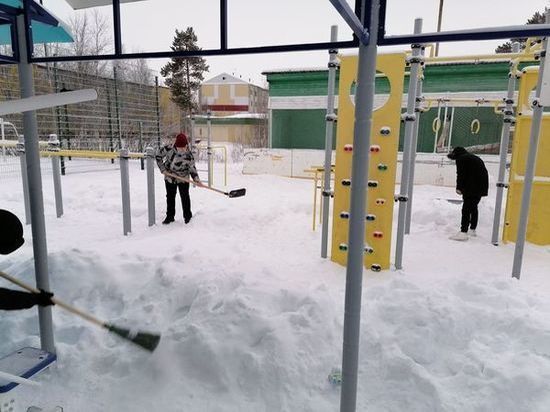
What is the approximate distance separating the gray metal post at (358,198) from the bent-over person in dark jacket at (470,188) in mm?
4527

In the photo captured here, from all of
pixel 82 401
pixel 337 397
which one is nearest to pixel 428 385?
pixel 337 397

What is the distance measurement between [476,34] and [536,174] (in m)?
4.94

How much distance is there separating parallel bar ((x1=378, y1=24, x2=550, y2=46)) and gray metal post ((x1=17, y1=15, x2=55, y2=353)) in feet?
7.34

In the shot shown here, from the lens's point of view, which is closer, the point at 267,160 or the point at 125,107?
the point at 267,160

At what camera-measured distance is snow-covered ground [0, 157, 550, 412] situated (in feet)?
8.58

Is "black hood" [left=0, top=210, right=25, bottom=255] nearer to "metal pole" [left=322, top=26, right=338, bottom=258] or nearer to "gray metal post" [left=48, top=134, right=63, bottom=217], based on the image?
"metal pole" [left=322, top=26, right=338, bottom=258]

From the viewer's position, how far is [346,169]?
4664mm

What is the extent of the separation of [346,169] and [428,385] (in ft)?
8.54

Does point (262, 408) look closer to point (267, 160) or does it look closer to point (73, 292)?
point (73, 292)

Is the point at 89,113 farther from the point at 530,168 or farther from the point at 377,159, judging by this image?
the point at 530,168

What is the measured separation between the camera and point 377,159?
→ 4492mm

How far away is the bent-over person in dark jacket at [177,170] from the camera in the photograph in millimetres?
6742

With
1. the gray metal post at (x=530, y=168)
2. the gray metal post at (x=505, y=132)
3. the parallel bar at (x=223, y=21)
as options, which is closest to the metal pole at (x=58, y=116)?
the gray metal post at (x=505, y=132)

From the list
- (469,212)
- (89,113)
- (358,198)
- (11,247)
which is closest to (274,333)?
(358,198)
